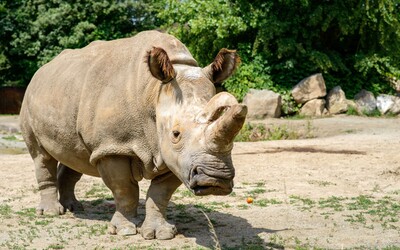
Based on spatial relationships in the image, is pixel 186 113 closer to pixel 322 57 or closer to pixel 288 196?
pixel 288 196

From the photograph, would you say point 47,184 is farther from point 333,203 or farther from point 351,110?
point 351,110

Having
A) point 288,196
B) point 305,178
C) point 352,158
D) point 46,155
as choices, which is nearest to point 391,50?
point 352,158

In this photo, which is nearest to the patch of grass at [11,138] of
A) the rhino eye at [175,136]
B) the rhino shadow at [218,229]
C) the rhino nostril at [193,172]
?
the rhino shadow at [218,229]

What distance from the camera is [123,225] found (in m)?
6.08

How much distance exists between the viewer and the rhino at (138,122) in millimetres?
4805

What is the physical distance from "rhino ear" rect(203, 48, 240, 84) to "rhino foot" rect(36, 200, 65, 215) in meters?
2.59

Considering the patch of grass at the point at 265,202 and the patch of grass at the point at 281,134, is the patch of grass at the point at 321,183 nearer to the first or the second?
the patch of grass at the point at 265,202

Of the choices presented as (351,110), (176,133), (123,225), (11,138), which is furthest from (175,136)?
(351,110)

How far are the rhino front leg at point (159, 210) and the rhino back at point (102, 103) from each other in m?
0.16

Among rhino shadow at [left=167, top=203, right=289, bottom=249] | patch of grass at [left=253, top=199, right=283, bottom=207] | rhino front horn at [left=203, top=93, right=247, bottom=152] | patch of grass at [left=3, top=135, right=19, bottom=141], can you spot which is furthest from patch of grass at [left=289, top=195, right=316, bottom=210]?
patch of grass at [left=3, top=135, right=19, bottom=141]

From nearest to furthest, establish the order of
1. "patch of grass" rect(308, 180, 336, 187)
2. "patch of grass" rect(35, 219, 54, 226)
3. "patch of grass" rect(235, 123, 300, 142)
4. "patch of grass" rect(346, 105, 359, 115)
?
1. "patch of grass" rect(35, 219, 54, 226)
2. "patch of grass" rect(308, 180, 336, 187)
3. "patch of grass" rect(235, 123, 300, 142)
4. "patch of grass" rect(346, 105, 359, 115)

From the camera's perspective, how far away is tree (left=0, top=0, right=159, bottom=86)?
25312 mm

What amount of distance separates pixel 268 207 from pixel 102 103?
2.39 meters

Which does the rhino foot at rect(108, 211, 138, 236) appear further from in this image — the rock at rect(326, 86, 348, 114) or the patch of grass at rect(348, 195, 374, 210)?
the rock at rect(326, 86, 348, 114)
